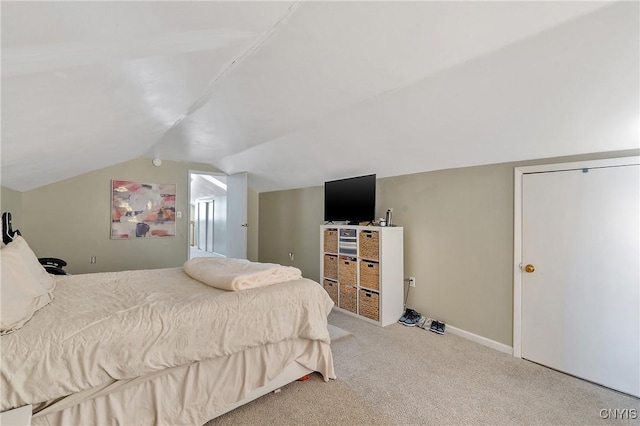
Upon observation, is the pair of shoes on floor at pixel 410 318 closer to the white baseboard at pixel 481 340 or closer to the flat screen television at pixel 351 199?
the white baseboard at pixel 481 340

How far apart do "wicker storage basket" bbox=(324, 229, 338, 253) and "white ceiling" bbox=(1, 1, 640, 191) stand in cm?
150

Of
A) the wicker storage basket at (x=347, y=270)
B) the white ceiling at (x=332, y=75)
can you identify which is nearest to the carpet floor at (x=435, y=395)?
the wicker storage basket at (x=347, y=270)

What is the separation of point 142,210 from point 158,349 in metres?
4.06

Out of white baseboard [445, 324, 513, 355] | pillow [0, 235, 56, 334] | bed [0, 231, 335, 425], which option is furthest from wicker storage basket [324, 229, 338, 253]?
pillow [0, 235, 56, 334]

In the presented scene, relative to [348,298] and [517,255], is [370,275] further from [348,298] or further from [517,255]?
[517,255]

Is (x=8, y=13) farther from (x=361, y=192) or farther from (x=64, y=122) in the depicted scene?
(x=361, y=192)

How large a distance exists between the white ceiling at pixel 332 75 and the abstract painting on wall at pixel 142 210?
1.43m

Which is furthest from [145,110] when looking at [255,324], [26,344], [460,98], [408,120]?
[460,98]

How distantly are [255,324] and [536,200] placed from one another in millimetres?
2741

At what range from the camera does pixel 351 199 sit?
4.00 m

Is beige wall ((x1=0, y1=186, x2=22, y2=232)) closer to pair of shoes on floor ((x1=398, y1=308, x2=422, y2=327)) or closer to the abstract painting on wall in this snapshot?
the abstract painting on wall

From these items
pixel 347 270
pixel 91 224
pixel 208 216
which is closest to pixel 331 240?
A: pixel 347 270

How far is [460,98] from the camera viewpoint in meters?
2.26

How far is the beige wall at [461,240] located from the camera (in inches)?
112
